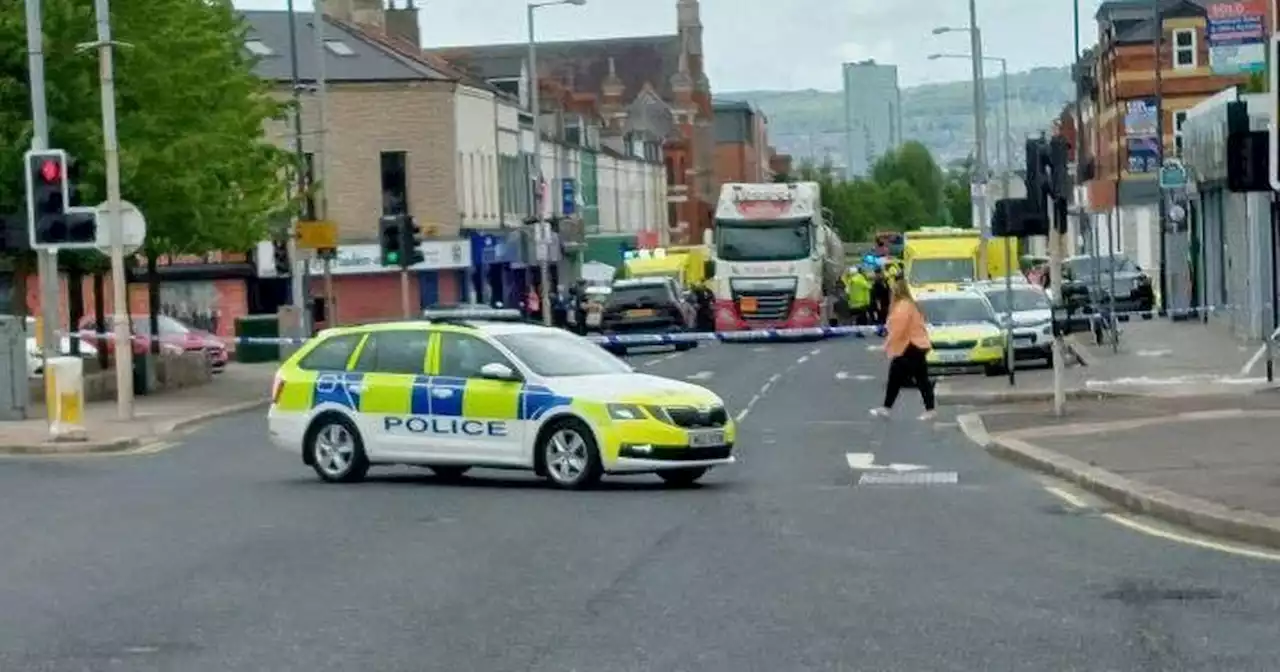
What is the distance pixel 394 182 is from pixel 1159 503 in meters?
63.3

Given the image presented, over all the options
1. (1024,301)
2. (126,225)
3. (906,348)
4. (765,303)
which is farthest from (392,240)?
(765,303)

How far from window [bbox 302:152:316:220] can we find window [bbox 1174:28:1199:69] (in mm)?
36263

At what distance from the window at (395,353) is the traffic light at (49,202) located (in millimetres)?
8993

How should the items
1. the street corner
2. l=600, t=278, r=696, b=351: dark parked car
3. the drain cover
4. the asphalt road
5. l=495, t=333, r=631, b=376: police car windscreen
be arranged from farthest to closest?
l=600, t=278, r=696, b=351: dark parked car
the drain cover
l=495, t=333, r=631, b=376: police car windscreen
the street corner
the asphalt road

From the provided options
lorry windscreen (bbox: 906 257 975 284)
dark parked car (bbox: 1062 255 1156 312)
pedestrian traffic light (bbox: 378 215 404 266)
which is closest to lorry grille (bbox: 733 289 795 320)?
lorry windscreen (bbox: 906 257 975 284)

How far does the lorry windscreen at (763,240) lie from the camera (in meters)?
67.1

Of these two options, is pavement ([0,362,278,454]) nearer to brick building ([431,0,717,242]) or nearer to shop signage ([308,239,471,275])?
shop signage ([308,239,471,275])

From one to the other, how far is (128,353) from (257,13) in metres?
53.1

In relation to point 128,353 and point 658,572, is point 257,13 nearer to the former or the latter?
point 128,353

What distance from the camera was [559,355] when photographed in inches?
947

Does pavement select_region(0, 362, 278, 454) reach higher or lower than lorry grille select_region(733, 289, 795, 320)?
lower

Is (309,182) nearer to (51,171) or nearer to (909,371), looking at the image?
(51,171)

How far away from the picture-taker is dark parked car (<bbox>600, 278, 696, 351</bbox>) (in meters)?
63.4

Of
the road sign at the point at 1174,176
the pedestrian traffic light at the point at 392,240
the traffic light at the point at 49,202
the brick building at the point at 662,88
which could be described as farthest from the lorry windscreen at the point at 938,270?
the brick building at the point at 662,88
